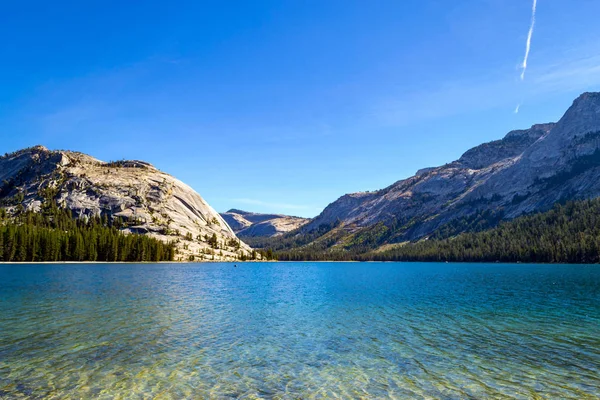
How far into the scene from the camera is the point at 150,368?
2483 cm

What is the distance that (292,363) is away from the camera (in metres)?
26.7

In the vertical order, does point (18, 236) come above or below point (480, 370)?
above

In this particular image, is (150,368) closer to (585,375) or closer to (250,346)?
(250,346)

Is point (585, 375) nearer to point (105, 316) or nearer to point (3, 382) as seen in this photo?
point (3, 382)

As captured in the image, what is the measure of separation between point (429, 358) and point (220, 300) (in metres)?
39.7

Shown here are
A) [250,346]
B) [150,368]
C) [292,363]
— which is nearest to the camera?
[150,368]

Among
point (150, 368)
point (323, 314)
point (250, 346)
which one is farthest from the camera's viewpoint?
point (323, 314)

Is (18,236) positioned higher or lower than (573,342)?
higher

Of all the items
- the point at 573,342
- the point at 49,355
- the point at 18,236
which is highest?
the point at 18,236

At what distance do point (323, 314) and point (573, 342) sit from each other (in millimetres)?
26030

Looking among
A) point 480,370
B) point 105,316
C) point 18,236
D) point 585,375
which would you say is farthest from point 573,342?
point 18,236

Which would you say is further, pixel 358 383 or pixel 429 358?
pixel 429 358

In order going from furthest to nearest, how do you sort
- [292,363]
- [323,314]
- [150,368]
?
[323,314], [292,363], [150,368]

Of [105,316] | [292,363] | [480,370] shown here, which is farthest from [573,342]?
[105,316]
